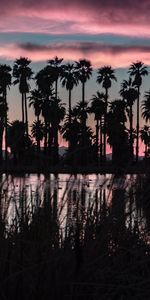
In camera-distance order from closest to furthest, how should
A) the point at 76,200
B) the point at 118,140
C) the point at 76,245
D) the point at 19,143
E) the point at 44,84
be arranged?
the point at 76,245
the point at 19,143
the point at 76,200
the point at 118,140
the point at 44,84

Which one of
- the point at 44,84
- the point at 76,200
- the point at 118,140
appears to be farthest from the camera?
the point at 44,84

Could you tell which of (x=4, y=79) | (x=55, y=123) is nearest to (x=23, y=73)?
(x=4, y=79)

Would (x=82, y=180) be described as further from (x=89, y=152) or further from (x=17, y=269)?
(x=17, y=269)

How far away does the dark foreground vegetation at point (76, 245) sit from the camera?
5.00 metres

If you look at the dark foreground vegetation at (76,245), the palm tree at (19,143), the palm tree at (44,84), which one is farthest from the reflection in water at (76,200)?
the palm tree at (44,84)

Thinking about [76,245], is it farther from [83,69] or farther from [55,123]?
[83,69]

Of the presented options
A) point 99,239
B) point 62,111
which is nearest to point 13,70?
point 62,111

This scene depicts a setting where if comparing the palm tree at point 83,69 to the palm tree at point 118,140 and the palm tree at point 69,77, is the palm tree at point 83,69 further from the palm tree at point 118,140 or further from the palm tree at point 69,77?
the palm tree at point 118,140

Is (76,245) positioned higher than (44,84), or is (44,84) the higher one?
(44,84)

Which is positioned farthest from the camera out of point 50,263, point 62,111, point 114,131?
point 62,111

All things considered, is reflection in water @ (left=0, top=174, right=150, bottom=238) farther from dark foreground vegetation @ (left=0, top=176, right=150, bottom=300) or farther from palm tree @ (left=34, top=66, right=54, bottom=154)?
palm tree @ (left=34, top=66, right=54, bottom=154)

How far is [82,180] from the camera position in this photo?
637cm

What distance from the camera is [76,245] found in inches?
196

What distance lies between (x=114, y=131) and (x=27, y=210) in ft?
19.5
